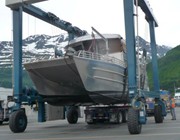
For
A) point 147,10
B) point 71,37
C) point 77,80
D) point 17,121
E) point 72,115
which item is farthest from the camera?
point 72,115

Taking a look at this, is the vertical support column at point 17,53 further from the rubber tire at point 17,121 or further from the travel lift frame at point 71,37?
the rubber tire at point 17,121

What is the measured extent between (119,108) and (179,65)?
95998 mm

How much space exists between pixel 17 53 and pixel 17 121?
10.7 ft

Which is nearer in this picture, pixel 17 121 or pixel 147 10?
pixel 17 121

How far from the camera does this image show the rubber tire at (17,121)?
1468cm

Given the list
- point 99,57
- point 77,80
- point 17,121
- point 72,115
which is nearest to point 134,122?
point 77,80

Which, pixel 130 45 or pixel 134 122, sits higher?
pixel 130 45

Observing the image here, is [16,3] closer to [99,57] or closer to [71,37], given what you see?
[99,57]

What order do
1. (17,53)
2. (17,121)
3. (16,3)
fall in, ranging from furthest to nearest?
(17,53), (16,3), (17,121)

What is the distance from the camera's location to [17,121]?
48.6 ft

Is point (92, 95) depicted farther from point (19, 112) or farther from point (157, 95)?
point (157, 95)

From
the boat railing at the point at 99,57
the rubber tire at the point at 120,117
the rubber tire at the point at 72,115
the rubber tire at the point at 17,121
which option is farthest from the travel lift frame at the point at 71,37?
the rubber tire at the point at 72,115

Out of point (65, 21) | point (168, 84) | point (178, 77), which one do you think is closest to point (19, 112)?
point (65, 21)

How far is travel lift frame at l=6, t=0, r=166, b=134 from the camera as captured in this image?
12.4 metres
